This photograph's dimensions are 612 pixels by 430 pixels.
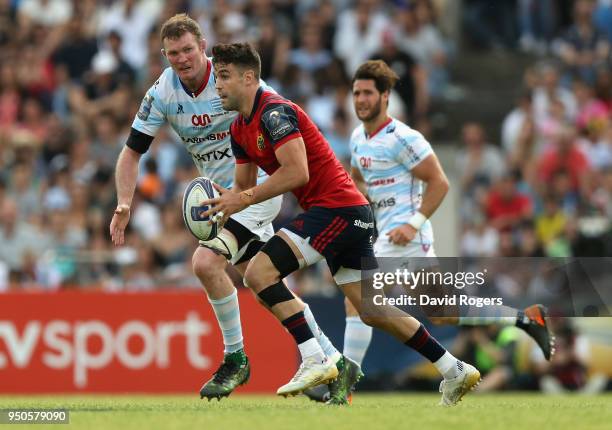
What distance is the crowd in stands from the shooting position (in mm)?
17000

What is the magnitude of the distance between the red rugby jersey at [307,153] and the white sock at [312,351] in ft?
3.14

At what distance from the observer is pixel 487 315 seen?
11.5m

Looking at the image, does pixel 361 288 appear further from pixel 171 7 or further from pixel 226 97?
pixel 171 7

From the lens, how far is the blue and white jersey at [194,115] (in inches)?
411

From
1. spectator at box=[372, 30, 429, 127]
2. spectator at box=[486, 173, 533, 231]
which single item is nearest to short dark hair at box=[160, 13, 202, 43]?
spectator at box=[486, 173, 533, 231]

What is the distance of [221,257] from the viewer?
403 inches

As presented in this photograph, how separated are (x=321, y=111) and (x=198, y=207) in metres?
9.86

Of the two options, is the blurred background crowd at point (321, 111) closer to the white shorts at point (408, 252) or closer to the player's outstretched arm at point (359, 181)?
the white shorts at point (408, 252)

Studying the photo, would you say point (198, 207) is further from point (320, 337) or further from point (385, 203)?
point (385, 203)

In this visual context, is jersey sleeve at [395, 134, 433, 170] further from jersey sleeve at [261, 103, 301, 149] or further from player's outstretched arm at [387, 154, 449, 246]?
jersey sleeve at [261, 103, 301, 149]

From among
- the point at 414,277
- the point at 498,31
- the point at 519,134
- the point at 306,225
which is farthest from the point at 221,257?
the point at 498,31

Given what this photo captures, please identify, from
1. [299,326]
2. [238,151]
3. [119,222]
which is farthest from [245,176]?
[299,326]

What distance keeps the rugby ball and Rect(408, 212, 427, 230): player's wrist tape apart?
2141 millimetres

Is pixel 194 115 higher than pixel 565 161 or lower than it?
higher
